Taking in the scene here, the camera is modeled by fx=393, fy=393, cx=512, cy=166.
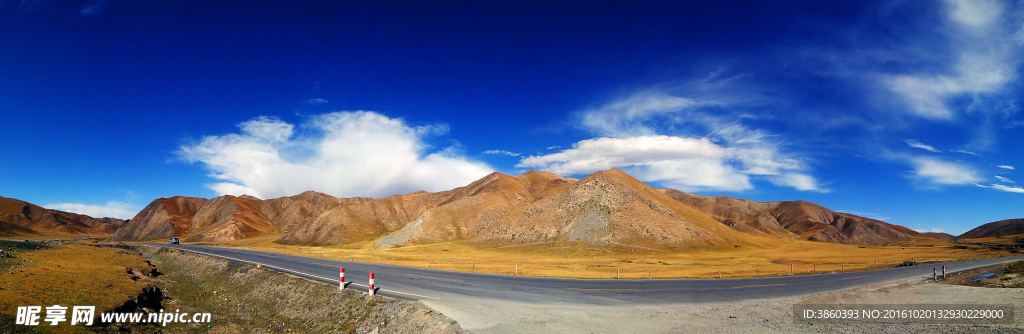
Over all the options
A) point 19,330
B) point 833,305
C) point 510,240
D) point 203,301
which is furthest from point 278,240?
point 833,305

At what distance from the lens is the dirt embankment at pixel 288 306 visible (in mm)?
14250

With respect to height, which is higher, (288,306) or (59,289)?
(59,289)

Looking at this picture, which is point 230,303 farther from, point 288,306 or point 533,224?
point 533,224

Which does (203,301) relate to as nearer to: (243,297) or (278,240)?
(243,297)

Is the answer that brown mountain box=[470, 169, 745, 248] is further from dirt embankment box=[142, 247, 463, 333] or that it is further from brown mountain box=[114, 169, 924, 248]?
dirt embankment box=[142, 247, 463, 333]

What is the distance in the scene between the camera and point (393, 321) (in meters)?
14.2

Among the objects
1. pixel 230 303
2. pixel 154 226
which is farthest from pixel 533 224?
pixel 154 226

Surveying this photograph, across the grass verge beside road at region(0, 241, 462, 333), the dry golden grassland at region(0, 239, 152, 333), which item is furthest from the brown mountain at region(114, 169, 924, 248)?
the dry golden grassland at region(0, 239, 152, 333)

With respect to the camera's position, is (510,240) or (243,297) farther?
(510,240)

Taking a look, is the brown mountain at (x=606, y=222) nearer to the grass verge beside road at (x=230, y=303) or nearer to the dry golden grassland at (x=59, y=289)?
the grass verge beside road at (x=230, y=303)

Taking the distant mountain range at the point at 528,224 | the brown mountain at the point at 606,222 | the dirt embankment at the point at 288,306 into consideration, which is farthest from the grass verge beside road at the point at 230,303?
the brown mountain at the point at 606,222

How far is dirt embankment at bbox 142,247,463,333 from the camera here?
14.2 m

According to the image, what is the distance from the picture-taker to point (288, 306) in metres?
21.1

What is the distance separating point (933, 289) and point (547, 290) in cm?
2433
